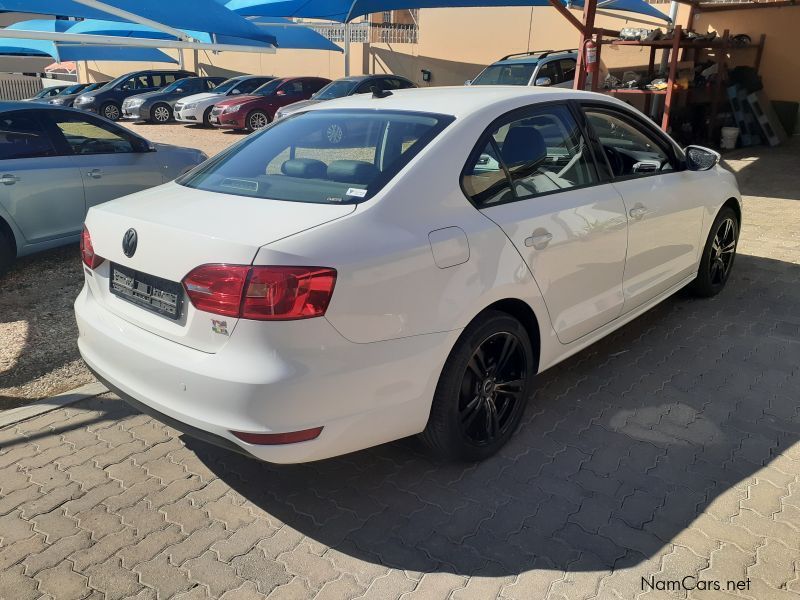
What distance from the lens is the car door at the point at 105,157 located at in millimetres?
6168

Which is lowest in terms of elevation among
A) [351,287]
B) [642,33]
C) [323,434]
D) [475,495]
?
[475,495]

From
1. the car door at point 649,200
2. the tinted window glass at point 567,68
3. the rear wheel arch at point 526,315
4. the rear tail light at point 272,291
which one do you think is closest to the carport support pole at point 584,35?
the tinted window glass at point 567,68

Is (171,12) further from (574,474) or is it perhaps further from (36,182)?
(574,474)

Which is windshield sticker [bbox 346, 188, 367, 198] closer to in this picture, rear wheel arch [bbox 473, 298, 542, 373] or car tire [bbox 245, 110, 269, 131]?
rear wheel arch [bbox 473, 298, 542, 373]

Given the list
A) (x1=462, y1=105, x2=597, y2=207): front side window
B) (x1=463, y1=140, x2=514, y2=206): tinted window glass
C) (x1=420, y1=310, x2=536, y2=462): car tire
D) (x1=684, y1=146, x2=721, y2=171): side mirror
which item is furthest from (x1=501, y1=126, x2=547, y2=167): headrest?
(x1=684, y1=146, x2=721, y2=171): side mirror

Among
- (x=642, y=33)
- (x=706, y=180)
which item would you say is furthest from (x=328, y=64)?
(x=706, y=180)

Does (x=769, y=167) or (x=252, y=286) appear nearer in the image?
(x=252, y=286)

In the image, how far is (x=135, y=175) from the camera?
660cm

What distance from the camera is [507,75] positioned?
13.5m

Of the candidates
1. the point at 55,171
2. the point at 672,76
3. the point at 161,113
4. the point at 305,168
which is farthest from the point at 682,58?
the point at 161,113

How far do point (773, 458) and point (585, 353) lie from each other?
1.38 m

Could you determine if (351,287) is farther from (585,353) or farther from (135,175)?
(135,175)

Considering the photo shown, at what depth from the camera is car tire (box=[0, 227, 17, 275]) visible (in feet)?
18.5

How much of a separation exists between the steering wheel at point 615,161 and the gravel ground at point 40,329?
133 inches
